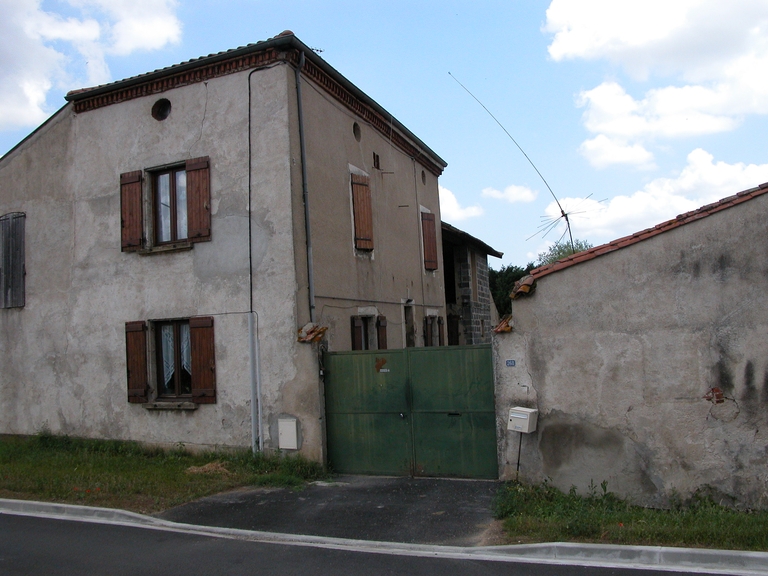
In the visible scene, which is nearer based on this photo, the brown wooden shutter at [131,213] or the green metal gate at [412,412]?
the green metal gate at [412,412]

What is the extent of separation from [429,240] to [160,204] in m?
7.12

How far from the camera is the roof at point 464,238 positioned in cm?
1841

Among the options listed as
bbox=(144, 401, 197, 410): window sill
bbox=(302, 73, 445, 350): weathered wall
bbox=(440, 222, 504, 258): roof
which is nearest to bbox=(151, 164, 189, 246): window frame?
bbox=(302, 73, 445, 350): weathered wall

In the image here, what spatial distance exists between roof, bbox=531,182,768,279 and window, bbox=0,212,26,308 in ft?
34.5

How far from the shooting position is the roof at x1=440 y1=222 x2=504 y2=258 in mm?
18406

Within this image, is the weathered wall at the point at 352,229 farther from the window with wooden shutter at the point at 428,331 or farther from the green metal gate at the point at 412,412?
the green metal gate at the point at 412,412

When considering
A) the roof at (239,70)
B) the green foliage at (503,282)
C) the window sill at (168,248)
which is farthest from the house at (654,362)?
the green foliage at (503,282)

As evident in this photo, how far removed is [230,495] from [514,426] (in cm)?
398

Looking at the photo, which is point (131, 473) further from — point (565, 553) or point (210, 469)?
point (565, 553)

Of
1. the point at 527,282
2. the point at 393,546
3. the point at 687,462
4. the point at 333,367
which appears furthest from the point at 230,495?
the point at 687,462

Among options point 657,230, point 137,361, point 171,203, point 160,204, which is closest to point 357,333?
point 137,361

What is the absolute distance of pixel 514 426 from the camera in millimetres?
8305

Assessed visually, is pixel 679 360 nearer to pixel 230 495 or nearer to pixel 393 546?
pixel 393 546

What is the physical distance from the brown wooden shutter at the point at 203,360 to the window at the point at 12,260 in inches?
183
